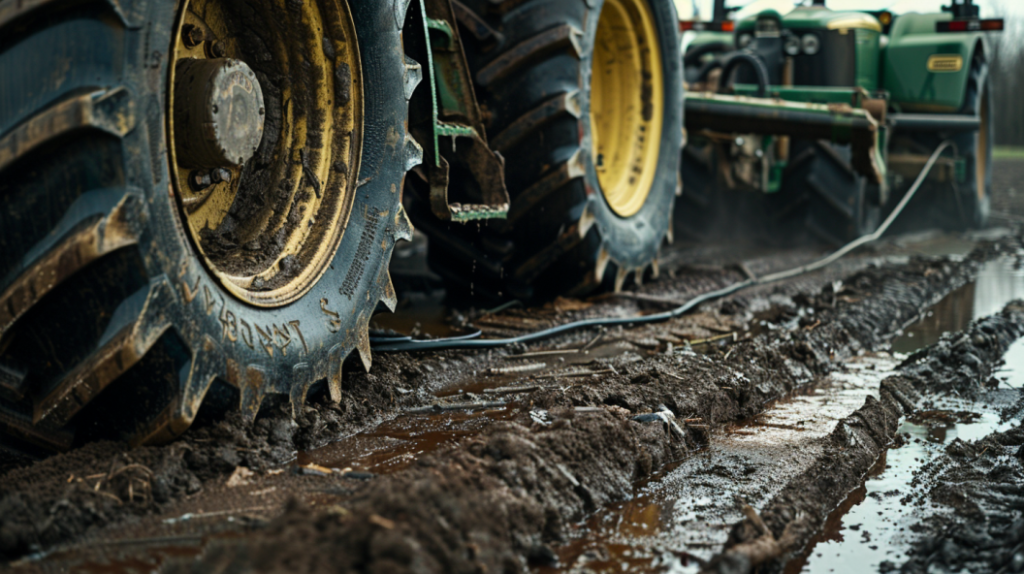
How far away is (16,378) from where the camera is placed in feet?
6.53

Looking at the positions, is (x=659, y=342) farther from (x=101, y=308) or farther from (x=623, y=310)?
(x=101, y=308)

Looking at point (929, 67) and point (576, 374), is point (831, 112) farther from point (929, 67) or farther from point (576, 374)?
point (576, 374)

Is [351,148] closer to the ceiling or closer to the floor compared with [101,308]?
closer to the ceiling

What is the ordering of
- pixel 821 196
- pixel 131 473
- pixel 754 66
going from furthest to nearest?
pixel 821 196
pixel 754 66
pixel 131 473

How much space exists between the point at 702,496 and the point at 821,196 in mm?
5370

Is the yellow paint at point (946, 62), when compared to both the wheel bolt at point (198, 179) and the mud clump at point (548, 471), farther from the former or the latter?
the wheel bolt at point (198, 179)

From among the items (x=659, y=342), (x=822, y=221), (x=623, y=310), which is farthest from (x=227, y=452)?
(x=822, y=221)

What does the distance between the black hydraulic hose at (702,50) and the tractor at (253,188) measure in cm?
348

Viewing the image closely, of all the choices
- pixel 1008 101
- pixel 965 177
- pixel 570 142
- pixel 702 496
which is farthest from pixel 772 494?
pixel 1008 101

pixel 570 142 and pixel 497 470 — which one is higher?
pixel 570 142

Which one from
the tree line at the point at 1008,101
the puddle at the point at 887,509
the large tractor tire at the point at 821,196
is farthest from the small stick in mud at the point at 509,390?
the tree line at the point at 1008,101

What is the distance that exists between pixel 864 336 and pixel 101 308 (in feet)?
11.0

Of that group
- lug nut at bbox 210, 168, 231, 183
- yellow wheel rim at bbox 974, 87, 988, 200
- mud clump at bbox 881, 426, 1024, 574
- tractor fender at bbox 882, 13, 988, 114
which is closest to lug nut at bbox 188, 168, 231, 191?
lug nut at bbox 210, 168, 231, 183

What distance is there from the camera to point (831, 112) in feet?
20.2
